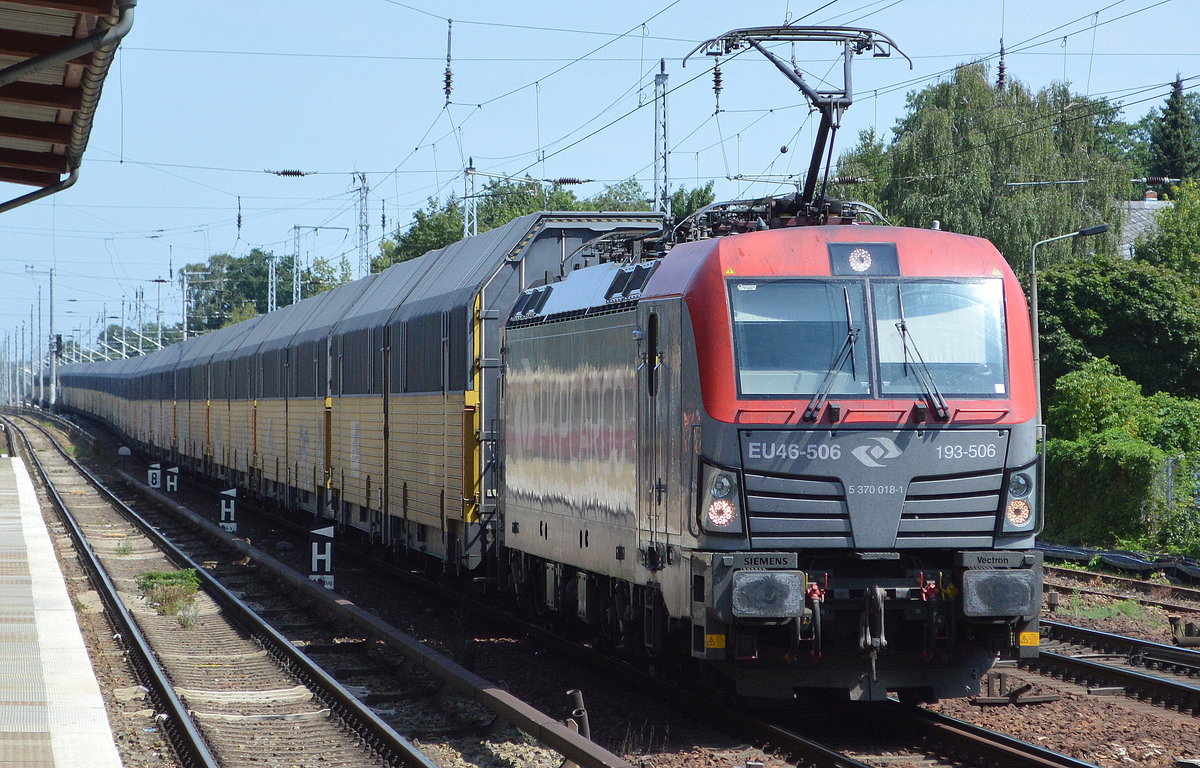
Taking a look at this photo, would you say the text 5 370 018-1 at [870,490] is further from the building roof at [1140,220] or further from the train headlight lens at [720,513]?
the building roof at [1140,220]

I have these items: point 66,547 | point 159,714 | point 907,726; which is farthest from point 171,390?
point 907,726

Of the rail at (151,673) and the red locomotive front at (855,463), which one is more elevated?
the red locomotive front at (855,463)

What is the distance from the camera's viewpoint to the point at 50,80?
36.0 ft

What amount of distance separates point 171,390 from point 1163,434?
29812mm

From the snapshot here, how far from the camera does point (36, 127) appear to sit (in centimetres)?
1245

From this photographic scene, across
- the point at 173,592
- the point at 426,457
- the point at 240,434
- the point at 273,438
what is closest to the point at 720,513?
the point at 426,457

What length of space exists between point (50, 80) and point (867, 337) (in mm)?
6204

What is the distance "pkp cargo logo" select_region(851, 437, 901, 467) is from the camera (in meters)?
9.53

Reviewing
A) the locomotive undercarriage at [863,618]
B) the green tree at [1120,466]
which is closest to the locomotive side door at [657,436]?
the locomotive undercarriage at [863,618]

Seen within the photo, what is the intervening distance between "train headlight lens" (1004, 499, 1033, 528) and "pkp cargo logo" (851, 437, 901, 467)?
861 mm

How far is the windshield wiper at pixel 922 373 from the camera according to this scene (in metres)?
9.65

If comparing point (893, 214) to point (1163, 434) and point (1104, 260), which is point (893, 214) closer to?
point (1104, 260)

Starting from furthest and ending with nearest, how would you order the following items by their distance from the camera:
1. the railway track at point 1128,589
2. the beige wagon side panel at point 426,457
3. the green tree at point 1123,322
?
the green tree at point 1123,322
the railway track at point 1128,589
the beige wagon side panel at point 426,457

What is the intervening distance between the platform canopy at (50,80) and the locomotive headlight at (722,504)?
4521 mm
